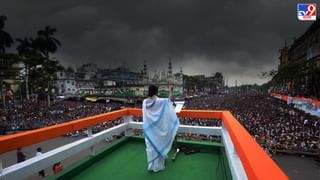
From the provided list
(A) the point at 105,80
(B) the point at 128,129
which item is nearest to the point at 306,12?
(B) the point at 128,129

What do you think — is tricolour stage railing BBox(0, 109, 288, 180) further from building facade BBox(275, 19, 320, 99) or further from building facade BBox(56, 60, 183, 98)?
building facade BBox(56, 60, 183, 98)

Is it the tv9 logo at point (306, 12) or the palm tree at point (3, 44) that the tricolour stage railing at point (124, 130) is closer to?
the tv9 logo at point (306, 12)

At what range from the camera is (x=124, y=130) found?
4273 millimetres

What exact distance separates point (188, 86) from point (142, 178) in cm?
8437

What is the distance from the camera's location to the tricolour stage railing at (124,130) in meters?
1.04

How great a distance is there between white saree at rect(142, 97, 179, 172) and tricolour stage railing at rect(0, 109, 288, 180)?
81 centimetres

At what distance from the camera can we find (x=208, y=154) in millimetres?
3586

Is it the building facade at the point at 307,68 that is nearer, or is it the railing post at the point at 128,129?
the railing post at the point at 128,129

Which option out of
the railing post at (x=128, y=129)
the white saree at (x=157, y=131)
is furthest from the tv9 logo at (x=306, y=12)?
the white saree at (x=157, y=131)

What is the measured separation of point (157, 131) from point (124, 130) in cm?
163

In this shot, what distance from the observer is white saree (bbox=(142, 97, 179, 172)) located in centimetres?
280

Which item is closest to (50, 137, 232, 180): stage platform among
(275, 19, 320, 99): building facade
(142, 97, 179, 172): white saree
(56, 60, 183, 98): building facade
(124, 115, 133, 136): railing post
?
(142, 97, 179, 172): white saree

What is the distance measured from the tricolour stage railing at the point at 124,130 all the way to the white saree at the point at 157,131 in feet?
2.67

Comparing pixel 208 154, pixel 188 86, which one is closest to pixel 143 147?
pixel 208 154
